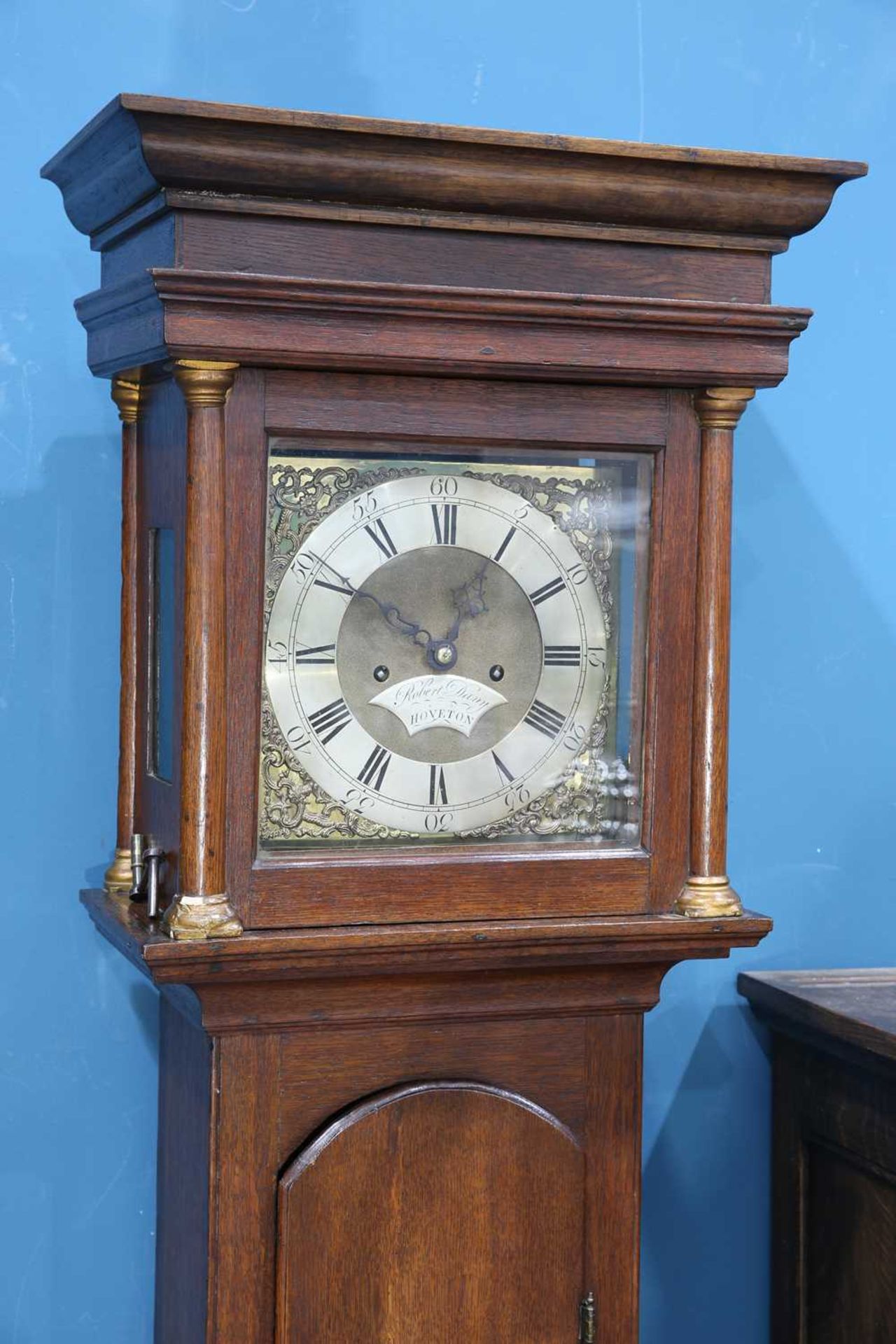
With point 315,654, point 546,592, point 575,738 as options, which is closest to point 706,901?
point 575,738

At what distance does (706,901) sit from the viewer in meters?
1.48

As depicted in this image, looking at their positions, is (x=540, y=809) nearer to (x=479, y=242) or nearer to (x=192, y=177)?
(x=479, y=242)

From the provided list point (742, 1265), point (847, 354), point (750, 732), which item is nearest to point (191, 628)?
point (750, 732)

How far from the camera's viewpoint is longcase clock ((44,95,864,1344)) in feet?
4.41

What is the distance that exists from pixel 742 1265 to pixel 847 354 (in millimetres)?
1100

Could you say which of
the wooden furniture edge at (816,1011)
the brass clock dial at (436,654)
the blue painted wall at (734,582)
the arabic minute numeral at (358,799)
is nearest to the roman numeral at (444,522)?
the brass clock dial at (436,654)

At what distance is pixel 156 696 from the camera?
1.58 metres

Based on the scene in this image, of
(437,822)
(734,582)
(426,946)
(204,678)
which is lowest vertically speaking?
(426,946)

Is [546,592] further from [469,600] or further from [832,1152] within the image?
[832,1152]

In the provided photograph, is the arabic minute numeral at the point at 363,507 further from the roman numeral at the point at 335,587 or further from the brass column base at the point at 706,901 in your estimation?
the brass column base at the point at 706,901

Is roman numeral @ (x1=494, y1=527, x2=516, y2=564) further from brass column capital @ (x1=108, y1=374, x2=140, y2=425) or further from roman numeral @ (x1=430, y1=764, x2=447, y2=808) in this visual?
brass column capital @ (x1=108, y1=374, x2=140, y2=425)

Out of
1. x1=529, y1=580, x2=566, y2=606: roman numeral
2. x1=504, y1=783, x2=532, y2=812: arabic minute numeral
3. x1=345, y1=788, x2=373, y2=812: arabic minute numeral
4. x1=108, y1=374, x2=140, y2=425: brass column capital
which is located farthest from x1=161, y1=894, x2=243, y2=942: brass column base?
x1=108, y1=374, x2=140, y2=425: brass column capital

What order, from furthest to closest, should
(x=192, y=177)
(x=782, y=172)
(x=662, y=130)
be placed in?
(x=662, y=130) → (x=782, y=172) → (x=192, y=177)

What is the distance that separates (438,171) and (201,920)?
626 millimetres
